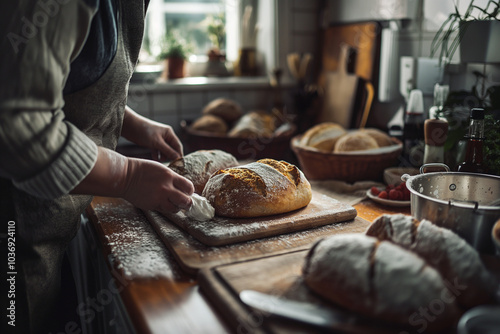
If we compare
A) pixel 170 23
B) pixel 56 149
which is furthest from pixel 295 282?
pixel 170 23

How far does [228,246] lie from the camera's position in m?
0.84

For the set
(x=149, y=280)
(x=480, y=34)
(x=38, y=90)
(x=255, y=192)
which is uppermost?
(x=480, y=34)

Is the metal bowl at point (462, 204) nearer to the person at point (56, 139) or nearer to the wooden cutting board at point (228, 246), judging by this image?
the wooden cutting board at point (228, 246)

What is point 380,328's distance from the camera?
55 centimetres

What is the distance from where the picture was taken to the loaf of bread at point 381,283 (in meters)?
0.55

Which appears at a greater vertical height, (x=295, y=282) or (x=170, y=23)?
(x=170, y=23)

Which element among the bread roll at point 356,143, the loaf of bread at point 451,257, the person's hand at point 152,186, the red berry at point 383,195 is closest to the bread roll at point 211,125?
the bread roll at point 356,143

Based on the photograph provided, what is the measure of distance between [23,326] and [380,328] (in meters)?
0.72

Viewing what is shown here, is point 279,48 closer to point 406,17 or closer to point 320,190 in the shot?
point 406,17

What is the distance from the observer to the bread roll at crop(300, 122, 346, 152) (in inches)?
52.5

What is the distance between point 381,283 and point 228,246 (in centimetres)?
35

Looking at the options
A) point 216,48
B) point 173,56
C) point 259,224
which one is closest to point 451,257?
point 259,224

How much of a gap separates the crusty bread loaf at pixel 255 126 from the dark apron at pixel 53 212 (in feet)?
2.68

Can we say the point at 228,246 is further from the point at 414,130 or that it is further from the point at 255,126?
the point at 255,126
